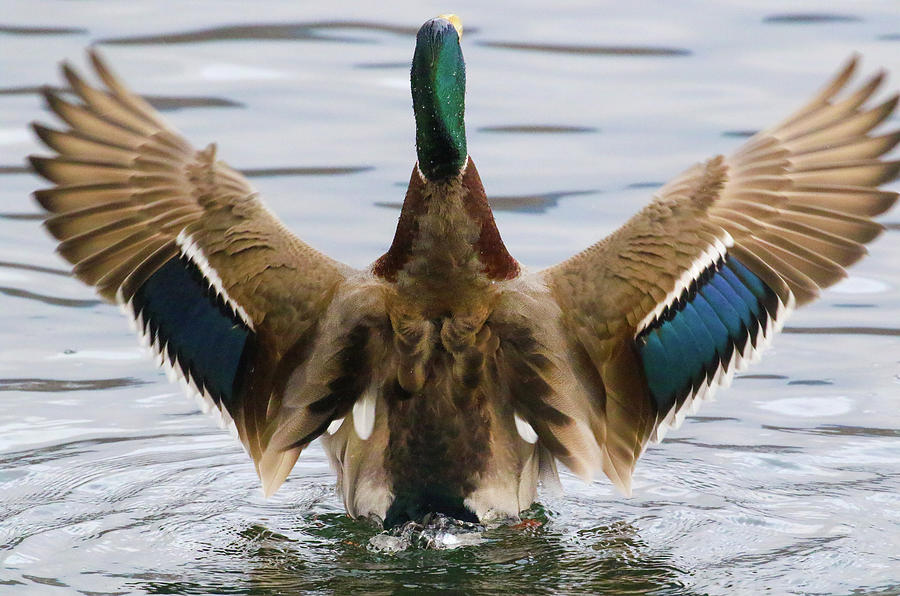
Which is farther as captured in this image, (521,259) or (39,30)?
(39,30)

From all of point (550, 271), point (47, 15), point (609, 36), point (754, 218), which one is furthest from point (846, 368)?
point (47, 15)

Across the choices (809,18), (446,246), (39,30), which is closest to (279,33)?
(39,30)

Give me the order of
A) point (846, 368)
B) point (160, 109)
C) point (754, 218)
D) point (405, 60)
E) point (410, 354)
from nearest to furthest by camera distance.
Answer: point (410, 354), point (754, 218), point (846, 368), point (160, 109), point (405, 60)

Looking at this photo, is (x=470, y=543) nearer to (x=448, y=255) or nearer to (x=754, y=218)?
(x=448, y=255)

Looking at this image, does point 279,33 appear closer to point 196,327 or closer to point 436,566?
point 196,327

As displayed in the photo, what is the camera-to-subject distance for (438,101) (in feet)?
21.3

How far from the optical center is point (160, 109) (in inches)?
428

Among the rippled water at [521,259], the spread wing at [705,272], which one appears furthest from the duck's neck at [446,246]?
the rippled water at [521,259]

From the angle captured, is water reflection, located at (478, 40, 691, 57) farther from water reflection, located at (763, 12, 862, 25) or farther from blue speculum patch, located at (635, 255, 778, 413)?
blue speculum patch, located at (635, 255, 778, 413)

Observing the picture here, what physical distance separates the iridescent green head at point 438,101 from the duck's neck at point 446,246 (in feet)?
0.24

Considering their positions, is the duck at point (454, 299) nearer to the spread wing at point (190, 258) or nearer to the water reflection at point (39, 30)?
the spread wing at point (190, 258)

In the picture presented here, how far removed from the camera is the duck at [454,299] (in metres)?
6.23

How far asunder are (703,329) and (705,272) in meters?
0.21

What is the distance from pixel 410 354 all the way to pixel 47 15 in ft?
23.0
